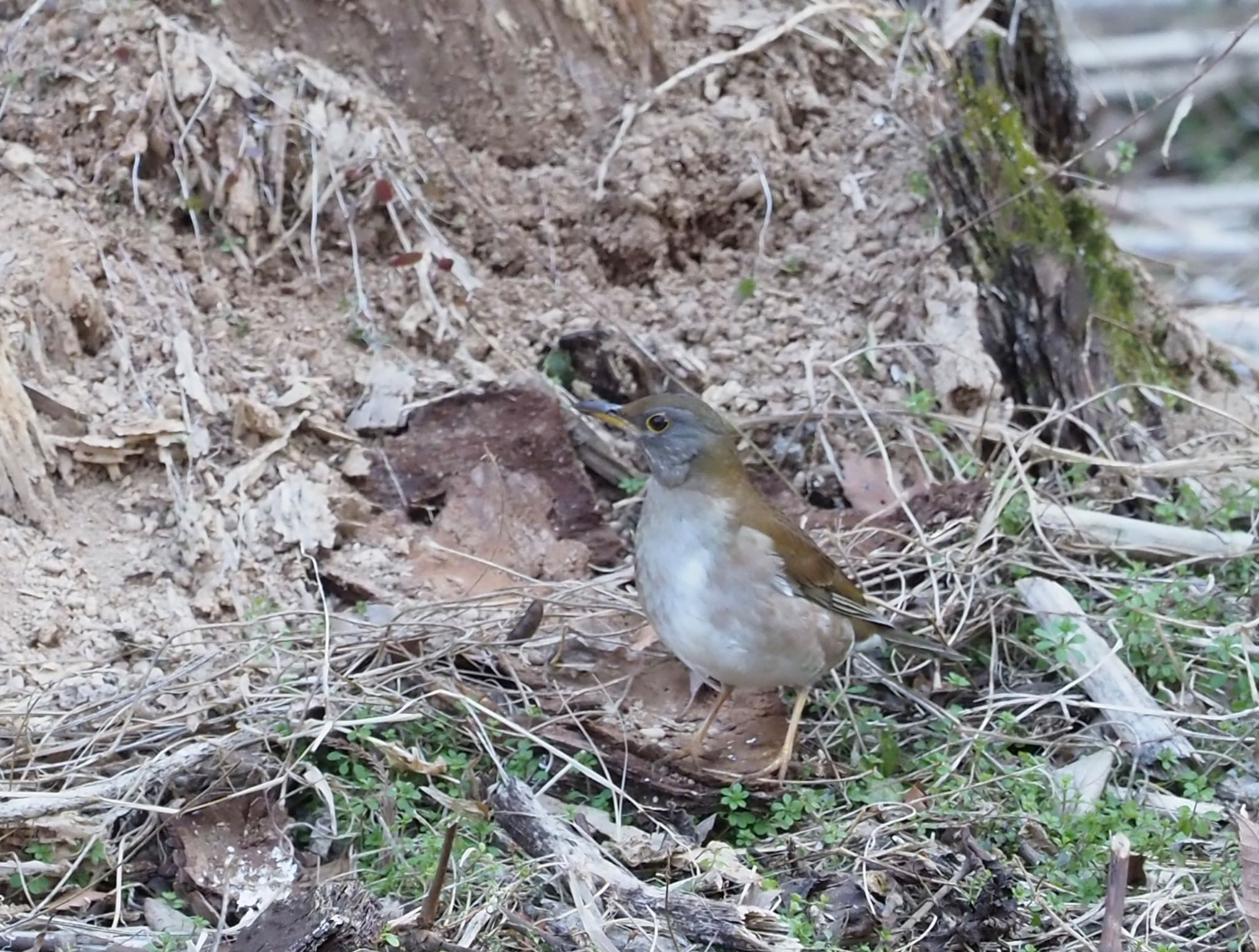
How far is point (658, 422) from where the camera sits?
15.9ft

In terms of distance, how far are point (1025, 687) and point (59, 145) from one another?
383 cm

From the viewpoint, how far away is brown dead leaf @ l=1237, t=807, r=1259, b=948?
11.7 ft

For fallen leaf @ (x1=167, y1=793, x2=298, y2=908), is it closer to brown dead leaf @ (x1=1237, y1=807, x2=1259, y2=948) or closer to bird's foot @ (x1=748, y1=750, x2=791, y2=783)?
bird's foot @ (x1=748, y1=750, x2=791, y2=783)

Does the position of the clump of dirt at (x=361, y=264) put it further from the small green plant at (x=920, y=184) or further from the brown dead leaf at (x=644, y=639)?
the brown dead leaf at (x=644, y=639)

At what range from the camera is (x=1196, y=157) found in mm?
12586

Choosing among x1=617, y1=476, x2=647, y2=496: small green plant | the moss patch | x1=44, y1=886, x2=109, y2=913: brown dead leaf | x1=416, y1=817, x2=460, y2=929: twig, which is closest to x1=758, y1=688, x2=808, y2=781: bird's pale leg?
x1=617, y1=476, x2=647, y2=496: small green plant

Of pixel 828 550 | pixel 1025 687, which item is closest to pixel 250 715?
pixel 828 550

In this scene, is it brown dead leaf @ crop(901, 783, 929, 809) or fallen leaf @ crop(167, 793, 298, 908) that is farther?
brown dead leaf @ crop(901, 783, 929, 809)

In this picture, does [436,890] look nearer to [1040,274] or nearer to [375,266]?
[375,266]

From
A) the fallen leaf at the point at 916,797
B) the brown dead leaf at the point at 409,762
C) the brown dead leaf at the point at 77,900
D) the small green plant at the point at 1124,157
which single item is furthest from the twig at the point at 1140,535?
the brown dead leaf at the point at 77,900

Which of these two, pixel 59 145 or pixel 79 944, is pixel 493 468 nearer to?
pixel 59 145

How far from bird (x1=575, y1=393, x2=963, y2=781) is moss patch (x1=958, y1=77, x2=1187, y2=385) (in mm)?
1828

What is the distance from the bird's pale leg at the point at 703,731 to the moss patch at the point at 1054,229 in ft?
7.33

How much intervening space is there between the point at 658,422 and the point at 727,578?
59cm
